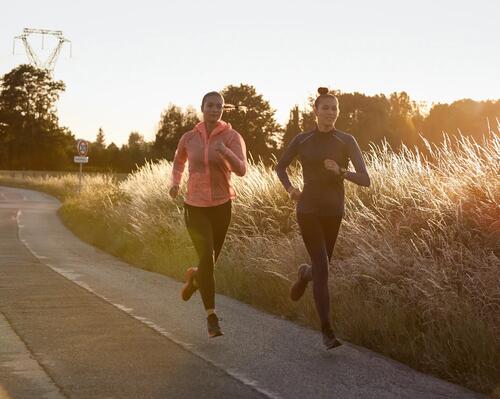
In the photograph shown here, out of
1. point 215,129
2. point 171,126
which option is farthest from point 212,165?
point 171,126

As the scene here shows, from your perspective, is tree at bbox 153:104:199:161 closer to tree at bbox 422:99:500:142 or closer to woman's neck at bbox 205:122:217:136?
tree at bbox 422:99:500:142

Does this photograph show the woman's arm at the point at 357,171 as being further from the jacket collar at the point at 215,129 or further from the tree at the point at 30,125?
the tree at the point at 30,125

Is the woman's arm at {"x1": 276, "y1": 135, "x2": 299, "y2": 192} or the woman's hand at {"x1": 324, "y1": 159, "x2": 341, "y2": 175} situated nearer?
the woman's hand at {"x1": 324, "y1": 159, "x2": 341, "y2": 175}

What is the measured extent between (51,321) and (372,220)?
3545 mm

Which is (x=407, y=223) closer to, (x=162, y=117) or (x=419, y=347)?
(x=419, y=347)

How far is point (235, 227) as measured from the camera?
12.5 metres

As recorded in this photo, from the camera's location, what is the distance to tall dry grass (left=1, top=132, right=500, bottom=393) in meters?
6.34

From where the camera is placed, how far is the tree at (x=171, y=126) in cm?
7750

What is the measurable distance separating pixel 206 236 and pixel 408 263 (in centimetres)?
199

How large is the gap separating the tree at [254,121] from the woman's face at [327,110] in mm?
52566

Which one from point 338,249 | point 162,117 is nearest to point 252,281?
point 338,249

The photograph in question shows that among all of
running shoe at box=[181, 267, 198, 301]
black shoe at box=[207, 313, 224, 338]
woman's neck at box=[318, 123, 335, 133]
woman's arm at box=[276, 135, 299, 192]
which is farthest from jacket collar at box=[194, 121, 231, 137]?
black shoe at box=[207, 313, 224, 338]

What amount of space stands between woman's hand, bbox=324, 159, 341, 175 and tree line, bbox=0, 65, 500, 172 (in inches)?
1557

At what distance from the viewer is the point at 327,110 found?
663 centimetres
